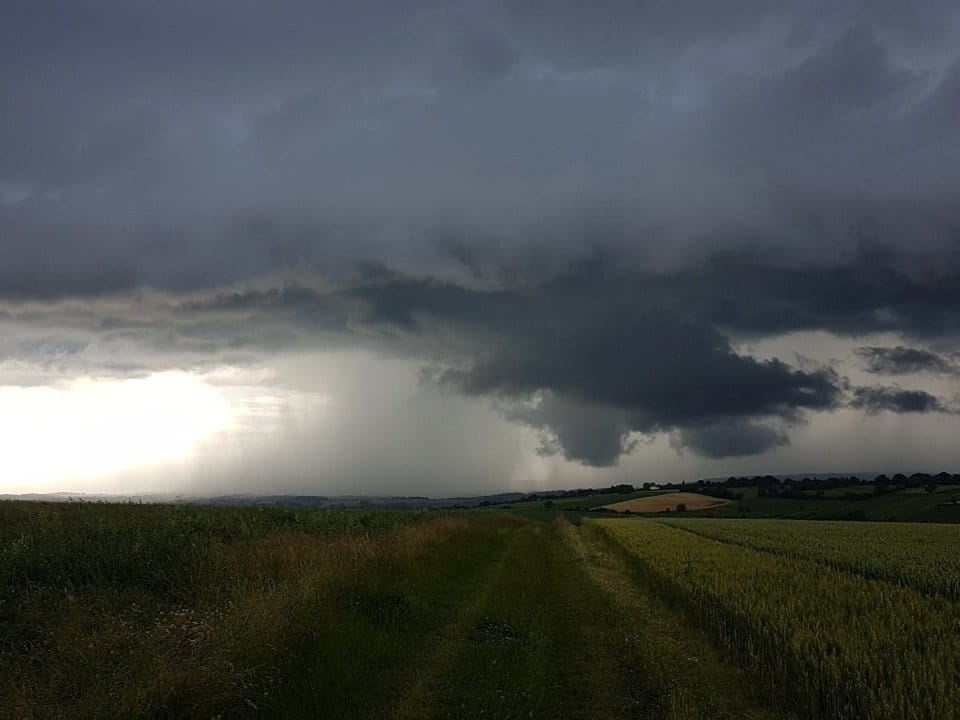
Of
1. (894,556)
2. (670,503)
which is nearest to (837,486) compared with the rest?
(670,503)

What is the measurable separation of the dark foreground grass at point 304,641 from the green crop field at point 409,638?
0.12ft

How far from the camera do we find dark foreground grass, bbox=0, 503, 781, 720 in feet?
25.9

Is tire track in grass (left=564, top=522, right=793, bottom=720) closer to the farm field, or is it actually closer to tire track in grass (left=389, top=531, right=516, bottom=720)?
tire track in grass (left=389, top=531, right=516, bottom=720)

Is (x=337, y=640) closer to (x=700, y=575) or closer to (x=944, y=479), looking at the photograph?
(x=700, y=575)

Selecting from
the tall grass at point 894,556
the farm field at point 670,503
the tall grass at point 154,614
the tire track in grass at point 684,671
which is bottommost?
the farm field at point 670,503

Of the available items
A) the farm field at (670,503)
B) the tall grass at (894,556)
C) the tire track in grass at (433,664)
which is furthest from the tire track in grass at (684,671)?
the farm field at (670,503)

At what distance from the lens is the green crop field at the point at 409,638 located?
805cm

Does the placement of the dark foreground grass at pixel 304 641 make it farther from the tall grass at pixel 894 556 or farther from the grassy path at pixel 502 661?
the tall grass at pixel 894 556

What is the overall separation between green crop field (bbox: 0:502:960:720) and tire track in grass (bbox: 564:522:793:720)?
0.16 feet

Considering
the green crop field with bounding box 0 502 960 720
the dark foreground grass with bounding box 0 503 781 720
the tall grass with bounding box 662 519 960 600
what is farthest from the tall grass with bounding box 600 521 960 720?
the tall grass with bounding box 662 519 960 600

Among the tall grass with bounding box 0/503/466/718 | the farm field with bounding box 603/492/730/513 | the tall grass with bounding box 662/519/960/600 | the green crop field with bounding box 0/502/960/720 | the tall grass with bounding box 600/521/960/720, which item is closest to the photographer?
the tall grass with bounding box 0/503/466/718

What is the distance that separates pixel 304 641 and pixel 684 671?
246 inches

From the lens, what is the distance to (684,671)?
10.5 metres

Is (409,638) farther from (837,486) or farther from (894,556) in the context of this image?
(837,486)
